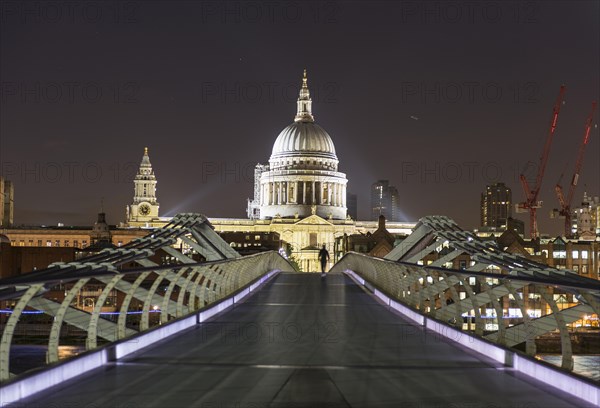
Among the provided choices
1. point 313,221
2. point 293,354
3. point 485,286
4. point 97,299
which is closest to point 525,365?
point 485,286

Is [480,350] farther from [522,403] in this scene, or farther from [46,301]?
[46,301]

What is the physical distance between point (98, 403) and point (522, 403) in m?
4.27

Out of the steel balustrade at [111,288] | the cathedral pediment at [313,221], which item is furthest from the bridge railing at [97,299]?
the cathedral pediment at [313,221]

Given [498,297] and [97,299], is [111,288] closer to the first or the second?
[97,299]

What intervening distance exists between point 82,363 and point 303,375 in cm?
267

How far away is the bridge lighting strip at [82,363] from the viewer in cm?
952

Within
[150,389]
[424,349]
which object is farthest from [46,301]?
[424,349]

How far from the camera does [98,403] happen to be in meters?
9.50

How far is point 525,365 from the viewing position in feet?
39.4

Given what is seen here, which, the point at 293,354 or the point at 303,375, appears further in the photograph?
the point at 293,354

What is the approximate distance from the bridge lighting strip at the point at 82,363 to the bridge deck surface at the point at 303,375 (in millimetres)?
163

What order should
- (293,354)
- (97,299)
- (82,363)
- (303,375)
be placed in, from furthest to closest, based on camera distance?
(97,299) → (293,354) → (303,375) → (82,363)

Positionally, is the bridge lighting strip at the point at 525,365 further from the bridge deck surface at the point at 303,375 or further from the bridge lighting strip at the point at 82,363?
the bridge lighting strip at the point at 82,363

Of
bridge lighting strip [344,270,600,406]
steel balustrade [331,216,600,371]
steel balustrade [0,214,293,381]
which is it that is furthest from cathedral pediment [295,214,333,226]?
bridge lighting strip [344,270,600,406]
